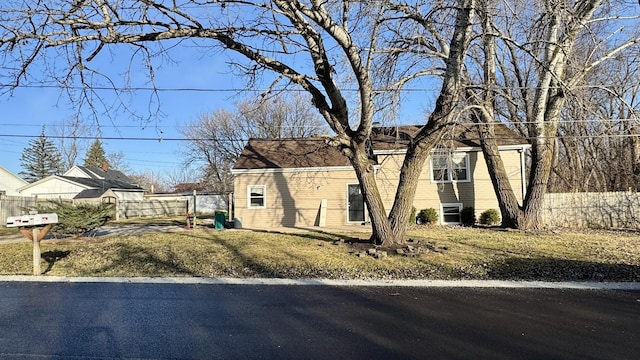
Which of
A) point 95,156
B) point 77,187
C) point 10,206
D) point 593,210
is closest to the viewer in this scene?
point 593,210

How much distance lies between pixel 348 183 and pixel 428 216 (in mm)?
4006

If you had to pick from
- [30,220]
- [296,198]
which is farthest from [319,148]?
[30,220]

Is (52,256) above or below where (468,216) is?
below

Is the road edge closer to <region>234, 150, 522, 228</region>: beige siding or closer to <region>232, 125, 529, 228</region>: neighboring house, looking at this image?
<region>232, 125, 529, 228</region>: neighboring house

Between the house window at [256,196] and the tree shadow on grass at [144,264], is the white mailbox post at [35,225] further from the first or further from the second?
the house window at [256,196]

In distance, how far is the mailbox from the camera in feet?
29.0

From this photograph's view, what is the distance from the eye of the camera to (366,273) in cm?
862

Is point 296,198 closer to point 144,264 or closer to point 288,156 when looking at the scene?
point 288,156

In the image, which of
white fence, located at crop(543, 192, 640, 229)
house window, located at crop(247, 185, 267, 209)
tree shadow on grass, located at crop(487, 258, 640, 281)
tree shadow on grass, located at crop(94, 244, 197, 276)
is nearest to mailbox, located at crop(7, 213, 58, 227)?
tree shadow on grass, located at crop(94, 244, 197, 276)

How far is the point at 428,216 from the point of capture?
59.8ft

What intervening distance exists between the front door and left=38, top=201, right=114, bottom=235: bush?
10.3 m

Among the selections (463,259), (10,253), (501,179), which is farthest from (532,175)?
(10,253)

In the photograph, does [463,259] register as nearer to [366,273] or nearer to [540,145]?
[366,273]

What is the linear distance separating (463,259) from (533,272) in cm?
157
